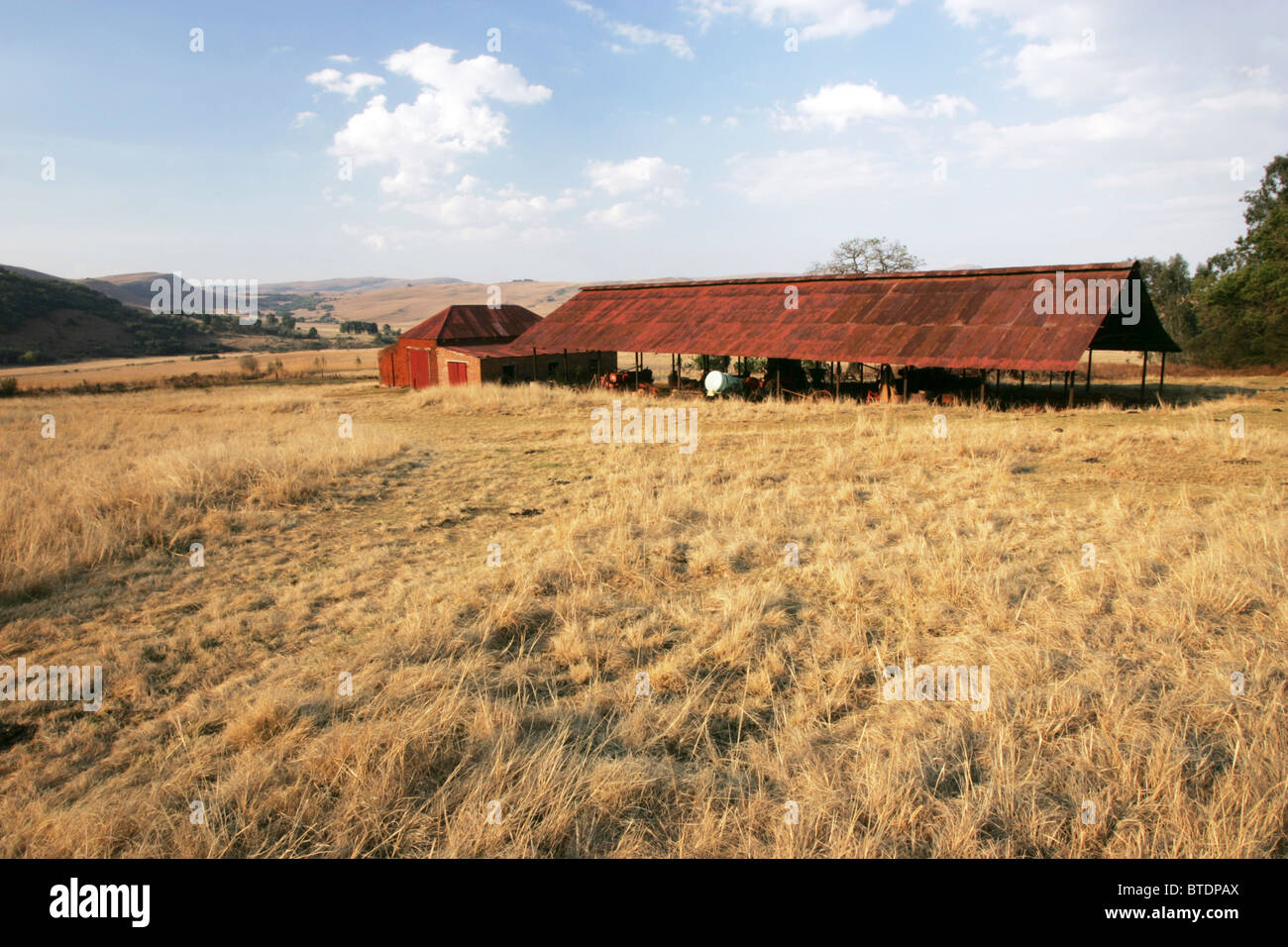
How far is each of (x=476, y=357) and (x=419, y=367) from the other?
4807 millimetres

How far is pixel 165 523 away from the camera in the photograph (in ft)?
29.6

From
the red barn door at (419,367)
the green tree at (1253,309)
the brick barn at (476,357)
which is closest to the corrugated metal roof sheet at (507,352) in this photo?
the brick barn at (476,357)

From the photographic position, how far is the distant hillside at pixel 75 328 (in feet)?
174

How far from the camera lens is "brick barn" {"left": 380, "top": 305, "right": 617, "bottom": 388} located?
98.4 feet

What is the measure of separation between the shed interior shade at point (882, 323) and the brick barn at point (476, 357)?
133 cm

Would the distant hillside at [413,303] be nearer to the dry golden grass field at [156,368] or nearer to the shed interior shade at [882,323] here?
the dry golden grass field at [156,368]

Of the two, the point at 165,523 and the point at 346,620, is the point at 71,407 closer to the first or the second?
the point at 165,523

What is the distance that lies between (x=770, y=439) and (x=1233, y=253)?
4415cm

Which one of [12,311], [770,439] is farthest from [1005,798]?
[12,311]

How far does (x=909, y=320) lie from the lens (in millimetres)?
22688

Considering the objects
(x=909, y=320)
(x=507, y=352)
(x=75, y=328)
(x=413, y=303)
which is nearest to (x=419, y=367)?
(x=507, y=352)

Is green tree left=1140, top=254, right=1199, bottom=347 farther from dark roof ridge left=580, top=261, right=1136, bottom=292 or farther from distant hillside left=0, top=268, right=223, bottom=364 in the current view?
distant hillside left=0, top=268, right=223, bottom=364

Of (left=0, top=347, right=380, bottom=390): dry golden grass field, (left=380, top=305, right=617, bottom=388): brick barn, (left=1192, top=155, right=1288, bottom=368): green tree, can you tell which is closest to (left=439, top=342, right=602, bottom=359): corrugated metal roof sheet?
(left=380, top=305, right=617, bottom=388): brick barn

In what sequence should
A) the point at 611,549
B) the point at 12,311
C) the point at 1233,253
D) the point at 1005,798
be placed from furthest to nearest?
the point at 12,311 → the point at 1233,253 → the point at 611,549 → the point at 1005,798
